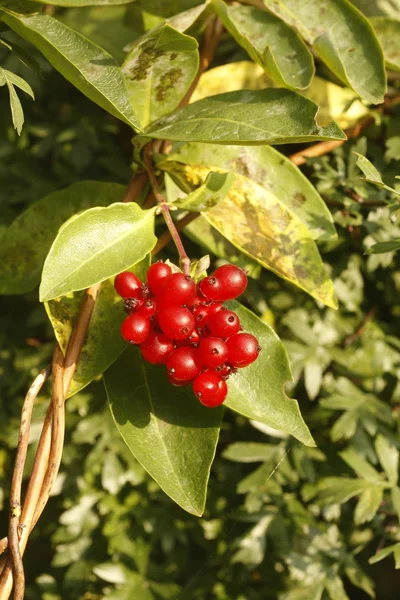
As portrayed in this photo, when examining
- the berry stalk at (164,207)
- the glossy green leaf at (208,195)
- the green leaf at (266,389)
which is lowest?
the green leaf at (266,389)

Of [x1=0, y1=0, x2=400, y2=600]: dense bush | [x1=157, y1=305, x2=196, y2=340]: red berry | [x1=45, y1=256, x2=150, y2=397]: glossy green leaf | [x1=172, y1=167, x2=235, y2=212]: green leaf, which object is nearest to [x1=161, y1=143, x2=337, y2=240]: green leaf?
[x1=0, y1=0, x2=400, y2=600]: dense bush

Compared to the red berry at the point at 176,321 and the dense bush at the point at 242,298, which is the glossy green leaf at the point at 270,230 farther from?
the red berry at the point at 176,321

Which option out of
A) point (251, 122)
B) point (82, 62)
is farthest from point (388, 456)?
point (82, 62)

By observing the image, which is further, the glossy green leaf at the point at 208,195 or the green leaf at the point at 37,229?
the green leaf at the point at 37,229

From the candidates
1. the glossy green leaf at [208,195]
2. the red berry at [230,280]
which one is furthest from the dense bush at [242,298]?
the red berry at [230,280]

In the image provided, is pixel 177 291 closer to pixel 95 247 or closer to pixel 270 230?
pixel 95 247

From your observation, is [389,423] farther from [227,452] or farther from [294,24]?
[294,24]

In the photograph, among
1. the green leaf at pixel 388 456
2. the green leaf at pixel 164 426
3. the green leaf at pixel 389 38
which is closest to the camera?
the green leaf at pixel 164 426
